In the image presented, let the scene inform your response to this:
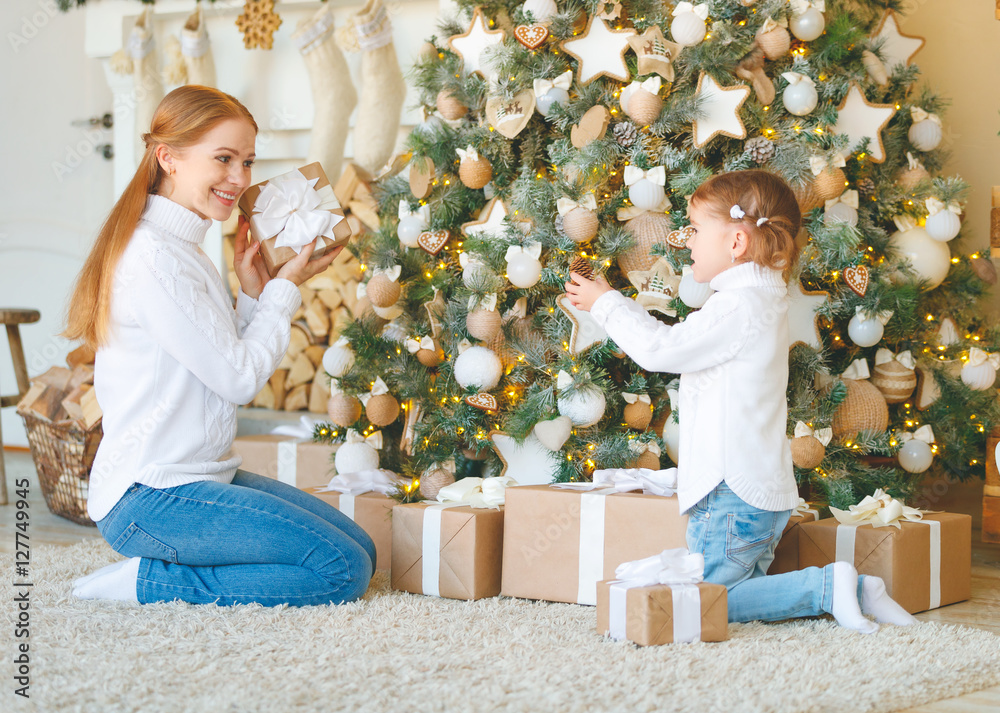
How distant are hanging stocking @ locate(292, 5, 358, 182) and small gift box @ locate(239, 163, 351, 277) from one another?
126cm

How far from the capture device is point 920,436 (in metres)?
2.01

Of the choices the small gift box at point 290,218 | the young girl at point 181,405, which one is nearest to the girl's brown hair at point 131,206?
the young girl at point 181,405

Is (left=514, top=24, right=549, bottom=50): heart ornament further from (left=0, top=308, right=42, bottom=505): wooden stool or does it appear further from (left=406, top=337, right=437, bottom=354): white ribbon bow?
(left=0, top=308, right=42, bottom=505): wooden stool

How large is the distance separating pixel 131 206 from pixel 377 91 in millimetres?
1451

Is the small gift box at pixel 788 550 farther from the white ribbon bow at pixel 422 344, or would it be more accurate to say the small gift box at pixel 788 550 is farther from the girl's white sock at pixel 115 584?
the girl's white sock at pixel 115 584

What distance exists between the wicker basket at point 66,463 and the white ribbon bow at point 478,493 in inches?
43.9

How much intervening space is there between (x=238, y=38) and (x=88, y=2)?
2.12 feet

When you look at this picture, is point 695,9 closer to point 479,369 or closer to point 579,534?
point 479,369

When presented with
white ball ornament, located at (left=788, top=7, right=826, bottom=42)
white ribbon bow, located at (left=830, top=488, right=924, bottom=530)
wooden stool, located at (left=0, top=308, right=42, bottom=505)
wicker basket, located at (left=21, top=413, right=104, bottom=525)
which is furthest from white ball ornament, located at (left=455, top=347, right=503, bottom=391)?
wooden stool, located at (left=0, top=308, right=42, bottom=505)

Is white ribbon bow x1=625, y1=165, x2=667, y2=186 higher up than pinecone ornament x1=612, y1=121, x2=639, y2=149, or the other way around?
pinecone ornament x1=612, y1=121, x2=639, y2=149

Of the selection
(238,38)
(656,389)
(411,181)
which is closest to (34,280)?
(238,38)

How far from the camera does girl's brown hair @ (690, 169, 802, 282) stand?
1531mm

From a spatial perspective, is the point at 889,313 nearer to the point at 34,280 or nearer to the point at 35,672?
the point at 35,672

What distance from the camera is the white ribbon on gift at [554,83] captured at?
199 cm
